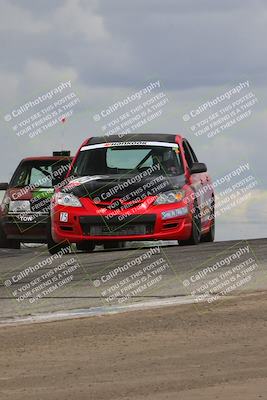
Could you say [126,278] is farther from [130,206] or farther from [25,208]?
[25,208]

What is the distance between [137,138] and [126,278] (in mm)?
4790

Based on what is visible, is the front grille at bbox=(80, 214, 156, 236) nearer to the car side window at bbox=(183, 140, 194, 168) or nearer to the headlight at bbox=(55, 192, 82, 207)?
the headlight at bbox=(55, 192, 82, 207)

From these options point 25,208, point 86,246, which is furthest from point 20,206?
point 86,246

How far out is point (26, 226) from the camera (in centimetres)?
1934

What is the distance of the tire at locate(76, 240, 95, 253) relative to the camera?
656 inches

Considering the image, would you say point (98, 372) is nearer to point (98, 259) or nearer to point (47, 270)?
point (47, 270)

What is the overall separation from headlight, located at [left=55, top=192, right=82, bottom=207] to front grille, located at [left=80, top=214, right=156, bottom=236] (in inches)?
9.8

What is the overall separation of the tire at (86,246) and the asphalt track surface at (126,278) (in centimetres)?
20

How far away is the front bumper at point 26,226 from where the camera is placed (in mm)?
19312

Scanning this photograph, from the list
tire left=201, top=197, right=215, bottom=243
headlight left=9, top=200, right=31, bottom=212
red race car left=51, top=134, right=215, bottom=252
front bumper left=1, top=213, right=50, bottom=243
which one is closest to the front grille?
red race car left=51, top=134, right=215, bottom=252

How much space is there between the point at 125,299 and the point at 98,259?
356 cm

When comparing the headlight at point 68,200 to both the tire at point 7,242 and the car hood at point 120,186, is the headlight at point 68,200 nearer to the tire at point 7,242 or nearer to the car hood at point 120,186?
the car hood at point 120,186

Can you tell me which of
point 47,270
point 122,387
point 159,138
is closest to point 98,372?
point 122,387

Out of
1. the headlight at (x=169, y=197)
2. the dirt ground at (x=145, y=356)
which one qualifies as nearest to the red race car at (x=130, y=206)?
the headlight at (x=169, y=197)
